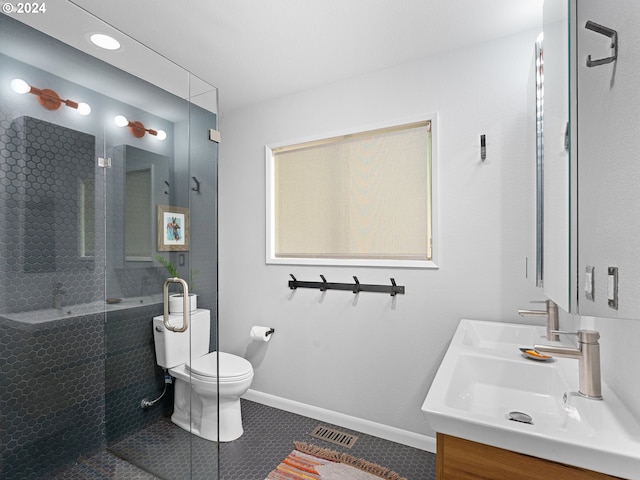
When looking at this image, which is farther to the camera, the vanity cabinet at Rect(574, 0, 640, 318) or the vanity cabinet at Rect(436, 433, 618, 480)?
the vanity cabinet at Rect(436, 433, 618, 480)

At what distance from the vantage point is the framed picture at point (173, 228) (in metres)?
1.62

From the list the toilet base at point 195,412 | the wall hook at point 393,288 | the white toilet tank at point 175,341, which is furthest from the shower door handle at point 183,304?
the wall hook at point 393,288

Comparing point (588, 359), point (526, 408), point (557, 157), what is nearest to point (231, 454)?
point (526, 408)

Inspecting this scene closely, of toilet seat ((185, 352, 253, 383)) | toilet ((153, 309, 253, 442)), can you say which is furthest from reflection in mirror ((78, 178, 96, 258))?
toilet seat ((185, 352, 253, 383))

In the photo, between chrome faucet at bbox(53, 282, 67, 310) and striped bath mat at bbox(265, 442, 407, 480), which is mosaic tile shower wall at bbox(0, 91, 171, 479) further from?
striped bath mat at bbox(265, 442, 407, 480)

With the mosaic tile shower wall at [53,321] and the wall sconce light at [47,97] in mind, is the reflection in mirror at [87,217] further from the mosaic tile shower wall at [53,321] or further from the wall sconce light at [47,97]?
the wall sconce light at [47,97]

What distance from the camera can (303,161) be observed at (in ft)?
8.70

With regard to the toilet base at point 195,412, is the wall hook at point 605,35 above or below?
above

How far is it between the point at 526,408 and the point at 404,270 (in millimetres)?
1096

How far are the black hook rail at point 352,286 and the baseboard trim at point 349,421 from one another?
0.89 metres

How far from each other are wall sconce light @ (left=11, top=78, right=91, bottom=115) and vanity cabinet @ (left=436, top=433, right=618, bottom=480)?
1775mm

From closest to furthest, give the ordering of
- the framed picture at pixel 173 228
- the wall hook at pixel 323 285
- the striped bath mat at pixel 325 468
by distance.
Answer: the framed picture at pixel 173 228 → the striped bath mat at pixel 325 468 → the wall hook at pixel 323 285

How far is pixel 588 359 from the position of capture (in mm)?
1029

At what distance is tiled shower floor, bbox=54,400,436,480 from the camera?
159 centimetres
